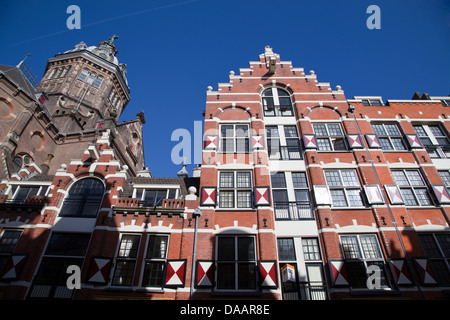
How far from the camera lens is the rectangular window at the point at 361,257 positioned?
10.7 metres

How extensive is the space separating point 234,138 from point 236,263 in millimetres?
7211

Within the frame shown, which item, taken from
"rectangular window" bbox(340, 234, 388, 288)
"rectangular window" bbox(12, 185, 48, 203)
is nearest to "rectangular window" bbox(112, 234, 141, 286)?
"rectangular window" bbox(12, 185, 48, 203)

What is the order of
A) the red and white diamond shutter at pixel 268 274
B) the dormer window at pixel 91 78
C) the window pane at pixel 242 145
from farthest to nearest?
the dormer window at pixel 91 78, the window pane at pixel 242 145, the red and white diamond shutter at pixel 268 274

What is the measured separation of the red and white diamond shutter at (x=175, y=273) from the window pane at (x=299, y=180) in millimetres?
6994

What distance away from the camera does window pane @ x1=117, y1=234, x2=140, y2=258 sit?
1163 centimetres

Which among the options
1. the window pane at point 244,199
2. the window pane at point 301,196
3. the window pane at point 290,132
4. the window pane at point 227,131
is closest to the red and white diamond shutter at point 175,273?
the window pane at point 244,199

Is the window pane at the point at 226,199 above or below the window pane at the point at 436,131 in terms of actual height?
below

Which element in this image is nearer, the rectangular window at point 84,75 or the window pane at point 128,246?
the window pane at point 128,246

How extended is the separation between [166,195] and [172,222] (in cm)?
223

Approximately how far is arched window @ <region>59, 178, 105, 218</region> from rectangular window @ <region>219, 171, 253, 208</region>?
6531 mm

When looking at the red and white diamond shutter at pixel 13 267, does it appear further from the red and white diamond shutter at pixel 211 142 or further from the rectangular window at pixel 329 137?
the rectangular window at pixel 329 137

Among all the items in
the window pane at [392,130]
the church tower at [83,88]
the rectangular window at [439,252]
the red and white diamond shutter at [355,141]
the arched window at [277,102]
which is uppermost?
the church tower at [83,88]
